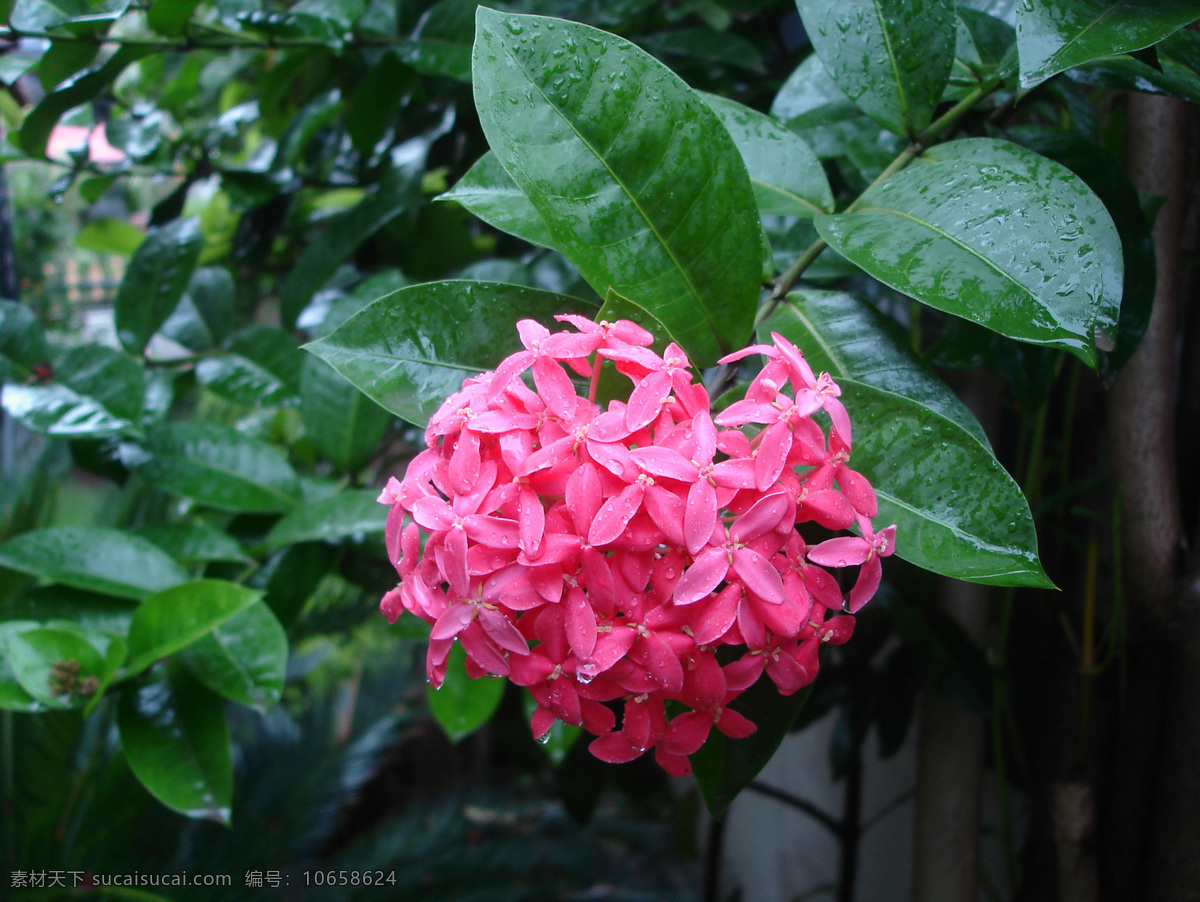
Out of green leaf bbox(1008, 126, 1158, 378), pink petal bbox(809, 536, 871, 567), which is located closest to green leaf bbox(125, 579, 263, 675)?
pink petal bbox(809, 536, 871, 567)

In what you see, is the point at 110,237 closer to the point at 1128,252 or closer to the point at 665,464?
the point at 665,464

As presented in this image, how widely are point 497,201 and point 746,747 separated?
0.43 m

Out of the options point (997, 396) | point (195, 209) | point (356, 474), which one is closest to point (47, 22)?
point (356, 474)

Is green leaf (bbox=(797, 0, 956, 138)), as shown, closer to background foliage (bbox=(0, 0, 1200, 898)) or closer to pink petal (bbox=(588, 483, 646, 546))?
background foliage (bbox=(0, 0, 1200, 898))

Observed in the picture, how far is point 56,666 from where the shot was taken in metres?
0.66

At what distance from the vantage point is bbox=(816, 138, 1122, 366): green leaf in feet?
1.33

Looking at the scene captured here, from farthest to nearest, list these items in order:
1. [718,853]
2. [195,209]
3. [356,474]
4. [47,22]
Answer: [718,853], [195,209], [356,474], [47,22]

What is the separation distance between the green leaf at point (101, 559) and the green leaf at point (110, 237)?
2.67ft

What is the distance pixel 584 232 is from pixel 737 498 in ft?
0.63

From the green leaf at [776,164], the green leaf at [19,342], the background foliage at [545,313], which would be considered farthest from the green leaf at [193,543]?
the green leaf at [776,164]

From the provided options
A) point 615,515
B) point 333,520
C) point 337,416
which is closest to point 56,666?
point 333,520

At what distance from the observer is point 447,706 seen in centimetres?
80

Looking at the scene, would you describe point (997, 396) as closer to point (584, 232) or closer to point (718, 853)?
point (584, 232)

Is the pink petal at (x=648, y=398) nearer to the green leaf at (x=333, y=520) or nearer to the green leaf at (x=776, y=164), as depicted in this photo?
the green leaf at (x=776, y=164)
